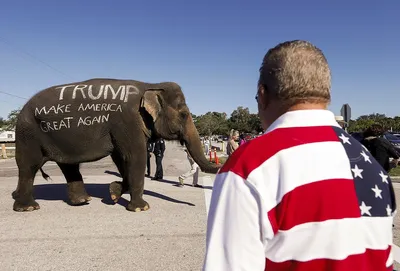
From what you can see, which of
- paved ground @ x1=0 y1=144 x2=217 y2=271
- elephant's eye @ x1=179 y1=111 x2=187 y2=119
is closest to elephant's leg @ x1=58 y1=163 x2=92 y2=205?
paved ground @ x1=0 y1=144 x2=217 y2=271

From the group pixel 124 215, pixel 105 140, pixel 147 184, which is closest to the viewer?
Answer: pixel 124 215

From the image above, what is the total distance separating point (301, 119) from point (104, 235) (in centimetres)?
466

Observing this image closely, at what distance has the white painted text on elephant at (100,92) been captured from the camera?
6.78 metres

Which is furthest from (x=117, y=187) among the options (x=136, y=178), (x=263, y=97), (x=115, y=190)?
(x=263, y=97)

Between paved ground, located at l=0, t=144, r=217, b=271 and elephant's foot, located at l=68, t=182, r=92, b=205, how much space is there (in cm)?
15

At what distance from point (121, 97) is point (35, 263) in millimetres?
3563

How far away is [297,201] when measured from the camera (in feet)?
3.72

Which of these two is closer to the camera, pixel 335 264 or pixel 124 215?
pixel 335 264

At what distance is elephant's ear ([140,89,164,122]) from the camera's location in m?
6.64

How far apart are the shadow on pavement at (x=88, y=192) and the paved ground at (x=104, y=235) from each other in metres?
0.03

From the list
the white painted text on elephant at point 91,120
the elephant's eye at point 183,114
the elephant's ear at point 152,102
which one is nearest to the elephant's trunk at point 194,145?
the elephant's eye at point 183,114

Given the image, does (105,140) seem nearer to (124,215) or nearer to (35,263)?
(124,215)

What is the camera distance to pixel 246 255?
43.8 inches

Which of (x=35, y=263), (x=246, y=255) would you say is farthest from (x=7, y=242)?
(x=246, y=255)
